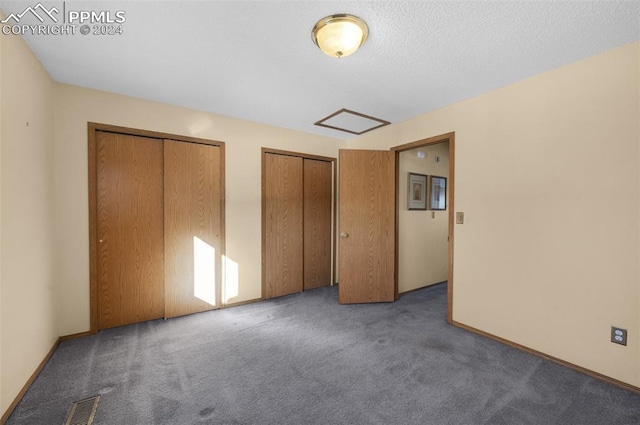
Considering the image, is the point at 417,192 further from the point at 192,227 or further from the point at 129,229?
the point at 129,229

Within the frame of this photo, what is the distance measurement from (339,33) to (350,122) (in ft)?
6.23

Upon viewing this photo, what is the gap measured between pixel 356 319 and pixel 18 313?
2.78 metres

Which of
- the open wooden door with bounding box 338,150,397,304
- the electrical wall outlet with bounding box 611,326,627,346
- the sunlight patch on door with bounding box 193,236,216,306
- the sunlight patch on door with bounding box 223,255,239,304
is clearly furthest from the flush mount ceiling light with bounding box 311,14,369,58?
the electrical wall outlet with bounding box 611,326,627,346

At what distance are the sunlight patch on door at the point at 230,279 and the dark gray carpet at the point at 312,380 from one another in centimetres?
53

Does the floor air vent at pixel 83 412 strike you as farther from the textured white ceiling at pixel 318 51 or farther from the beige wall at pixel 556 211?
the beige wall at pixel 556 211

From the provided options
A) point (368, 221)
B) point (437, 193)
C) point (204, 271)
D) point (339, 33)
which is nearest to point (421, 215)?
point (437, 193)

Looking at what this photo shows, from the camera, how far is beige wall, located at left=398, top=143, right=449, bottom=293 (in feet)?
12.5

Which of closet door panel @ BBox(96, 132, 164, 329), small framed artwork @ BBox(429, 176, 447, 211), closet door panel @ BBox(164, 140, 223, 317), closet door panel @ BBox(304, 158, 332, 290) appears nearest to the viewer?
closet door panel @ BBox(96, 132, 164, 329)

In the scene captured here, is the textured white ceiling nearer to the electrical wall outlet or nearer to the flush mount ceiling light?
the flush mount ceiling light

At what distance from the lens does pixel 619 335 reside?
6.07 feet

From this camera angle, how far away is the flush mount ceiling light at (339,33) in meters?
1.61

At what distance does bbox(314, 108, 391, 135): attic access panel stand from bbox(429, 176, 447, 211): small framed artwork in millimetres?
1379

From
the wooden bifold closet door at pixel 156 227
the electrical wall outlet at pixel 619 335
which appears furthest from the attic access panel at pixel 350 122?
the electrical wall outlet at pixel 619 335

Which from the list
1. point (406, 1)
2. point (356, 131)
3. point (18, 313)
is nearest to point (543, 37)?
point (406, 1)
